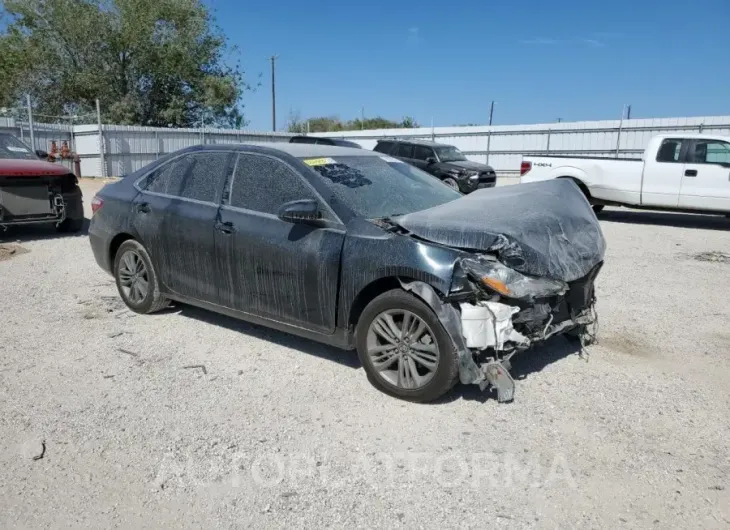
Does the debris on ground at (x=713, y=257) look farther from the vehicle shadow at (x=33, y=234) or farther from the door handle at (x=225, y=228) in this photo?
the vehicle shadow at (x=33, y=234)

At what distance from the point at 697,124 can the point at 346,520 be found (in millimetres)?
25068

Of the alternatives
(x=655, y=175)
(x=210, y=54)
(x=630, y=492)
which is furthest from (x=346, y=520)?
(x=210, y=54)

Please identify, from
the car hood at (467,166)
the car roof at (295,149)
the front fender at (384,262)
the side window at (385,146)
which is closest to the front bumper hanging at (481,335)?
the front fender at (384,262)

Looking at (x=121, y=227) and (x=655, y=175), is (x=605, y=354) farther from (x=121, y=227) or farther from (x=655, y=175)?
(x=655, y=175)

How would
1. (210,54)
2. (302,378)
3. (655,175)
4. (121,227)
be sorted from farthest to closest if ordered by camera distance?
(210,54) → (655,175) → (121,227) → (302,378)

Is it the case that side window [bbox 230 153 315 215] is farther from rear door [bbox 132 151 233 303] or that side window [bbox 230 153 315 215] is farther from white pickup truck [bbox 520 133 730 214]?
white pickup truck [bbox 520 133 730 214]

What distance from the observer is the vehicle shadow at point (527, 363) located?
3.93m

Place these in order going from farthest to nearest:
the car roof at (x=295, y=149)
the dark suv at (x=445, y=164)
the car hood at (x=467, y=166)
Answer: the car hood at (x=467, y=166)
the dark suv at (x=445, y=164)
the car roof at (x=295, y=149)

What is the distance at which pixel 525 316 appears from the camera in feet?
12.2

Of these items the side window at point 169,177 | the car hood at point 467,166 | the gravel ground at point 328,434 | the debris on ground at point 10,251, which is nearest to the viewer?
the gravel ground at point 328,434

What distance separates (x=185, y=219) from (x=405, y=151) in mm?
14113

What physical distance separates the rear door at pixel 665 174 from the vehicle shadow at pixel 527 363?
872 centimetres

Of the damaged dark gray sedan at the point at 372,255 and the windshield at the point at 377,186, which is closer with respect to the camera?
the damaged dark gray sedan at the point at 372,255

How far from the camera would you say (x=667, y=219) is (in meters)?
14.1
